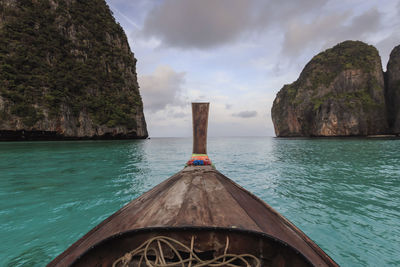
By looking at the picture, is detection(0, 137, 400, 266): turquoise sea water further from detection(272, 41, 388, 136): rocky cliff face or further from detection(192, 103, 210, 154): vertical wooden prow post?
detection(272, 41, 388, 136): rocky cliff face

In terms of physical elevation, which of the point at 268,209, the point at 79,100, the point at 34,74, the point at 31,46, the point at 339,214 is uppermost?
the point at 31,46

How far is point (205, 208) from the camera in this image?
175 cm

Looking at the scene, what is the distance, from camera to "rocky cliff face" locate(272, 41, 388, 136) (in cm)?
4512

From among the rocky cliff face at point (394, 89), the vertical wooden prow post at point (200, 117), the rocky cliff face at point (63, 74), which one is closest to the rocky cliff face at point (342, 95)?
the rocky cliff face at point (394, 89)

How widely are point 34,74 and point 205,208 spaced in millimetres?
41239

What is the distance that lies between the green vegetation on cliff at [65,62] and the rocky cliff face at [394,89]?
73.2 metres

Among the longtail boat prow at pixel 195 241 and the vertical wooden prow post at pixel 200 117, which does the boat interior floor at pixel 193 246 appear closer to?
the longtail boat prow at pixel 195 241

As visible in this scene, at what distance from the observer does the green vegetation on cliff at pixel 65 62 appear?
26.0 m

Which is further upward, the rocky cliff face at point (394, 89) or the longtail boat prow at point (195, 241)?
the rocky cliff face at point (394, 89)

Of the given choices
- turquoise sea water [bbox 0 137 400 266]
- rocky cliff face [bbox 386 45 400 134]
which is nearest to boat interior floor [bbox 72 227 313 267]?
turquoise sea water [bbox 0 137 400 266]

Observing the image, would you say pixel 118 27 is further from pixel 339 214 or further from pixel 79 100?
pixel 339 214

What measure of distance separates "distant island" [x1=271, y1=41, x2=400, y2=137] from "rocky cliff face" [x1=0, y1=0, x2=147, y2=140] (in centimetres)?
5646

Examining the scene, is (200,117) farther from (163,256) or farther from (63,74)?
(63,74)

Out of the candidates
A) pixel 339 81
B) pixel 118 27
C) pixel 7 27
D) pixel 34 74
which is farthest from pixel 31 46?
pixel 339 81
